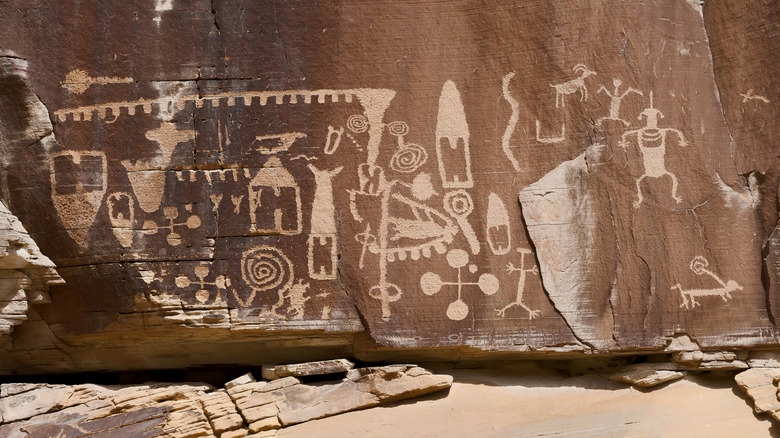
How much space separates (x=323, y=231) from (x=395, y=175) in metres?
0.48

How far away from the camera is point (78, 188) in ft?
13.3

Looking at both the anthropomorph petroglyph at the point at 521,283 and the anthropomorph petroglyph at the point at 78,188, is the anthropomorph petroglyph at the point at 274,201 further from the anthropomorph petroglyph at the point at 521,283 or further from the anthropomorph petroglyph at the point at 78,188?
the anthropomorph petroglyph at the point at 521,283

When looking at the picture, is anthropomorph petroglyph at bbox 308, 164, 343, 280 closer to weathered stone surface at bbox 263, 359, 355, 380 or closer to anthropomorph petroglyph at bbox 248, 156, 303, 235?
anthropomorph petroglyph at bbox 248, 156, 303, 235

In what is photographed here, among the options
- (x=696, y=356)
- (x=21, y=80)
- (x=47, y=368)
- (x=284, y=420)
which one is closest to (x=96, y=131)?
(x=21, y=80)

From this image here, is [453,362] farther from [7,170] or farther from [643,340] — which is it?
[7,170]

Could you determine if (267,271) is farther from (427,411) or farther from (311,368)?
(427,411)

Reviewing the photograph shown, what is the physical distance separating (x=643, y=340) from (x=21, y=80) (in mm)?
3509

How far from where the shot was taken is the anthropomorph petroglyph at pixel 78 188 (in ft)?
13.3

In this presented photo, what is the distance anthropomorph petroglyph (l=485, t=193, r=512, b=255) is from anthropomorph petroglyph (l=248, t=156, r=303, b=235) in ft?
3.24

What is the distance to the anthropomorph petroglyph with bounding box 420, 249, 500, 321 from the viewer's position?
3951 mm

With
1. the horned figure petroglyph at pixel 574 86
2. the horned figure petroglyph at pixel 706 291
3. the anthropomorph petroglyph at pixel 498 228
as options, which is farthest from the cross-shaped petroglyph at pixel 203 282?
the horned figure petroglyph at pixel 706 291

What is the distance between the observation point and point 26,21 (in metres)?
4.15

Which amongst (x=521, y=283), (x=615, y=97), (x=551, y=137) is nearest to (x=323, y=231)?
(x=521, y=283)

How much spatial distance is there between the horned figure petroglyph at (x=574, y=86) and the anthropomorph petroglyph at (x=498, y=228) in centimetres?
62
